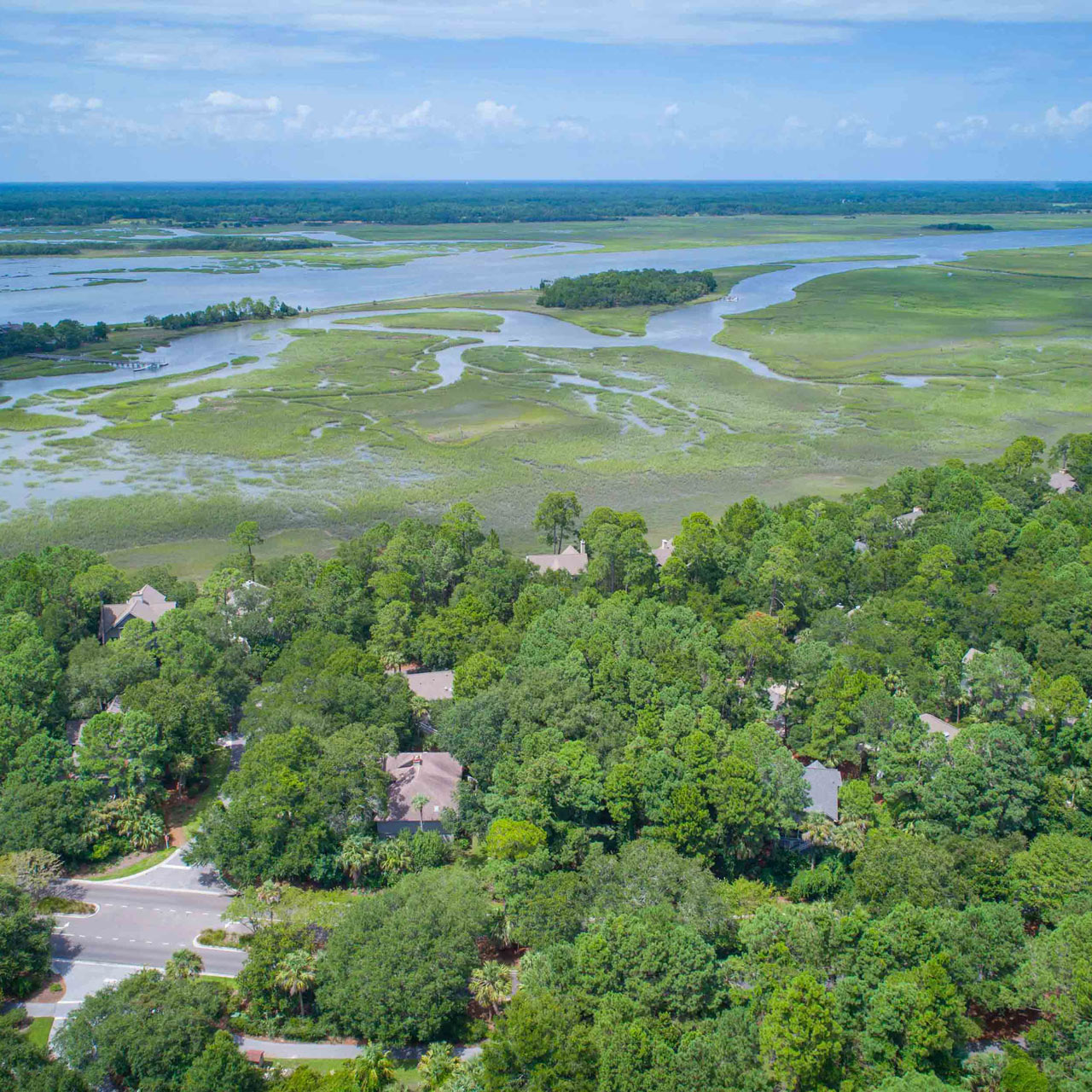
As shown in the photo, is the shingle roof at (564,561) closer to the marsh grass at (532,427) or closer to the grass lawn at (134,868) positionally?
the marsh grass at (532,427)

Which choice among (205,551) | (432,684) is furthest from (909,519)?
(205,551)

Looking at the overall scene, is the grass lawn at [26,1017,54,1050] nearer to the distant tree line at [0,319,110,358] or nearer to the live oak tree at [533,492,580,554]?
the live oak tree at [533,492,580,554]

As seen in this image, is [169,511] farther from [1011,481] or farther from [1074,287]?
[1074,287]

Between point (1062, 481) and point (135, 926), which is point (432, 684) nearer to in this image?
point (135, 926)

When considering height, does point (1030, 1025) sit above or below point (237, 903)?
below

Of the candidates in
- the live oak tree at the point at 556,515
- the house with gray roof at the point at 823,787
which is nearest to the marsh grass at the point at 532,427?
the live oak tree at the point at 556,515

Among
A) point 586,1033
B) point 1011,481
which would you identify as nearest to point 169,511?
point 586,1033
